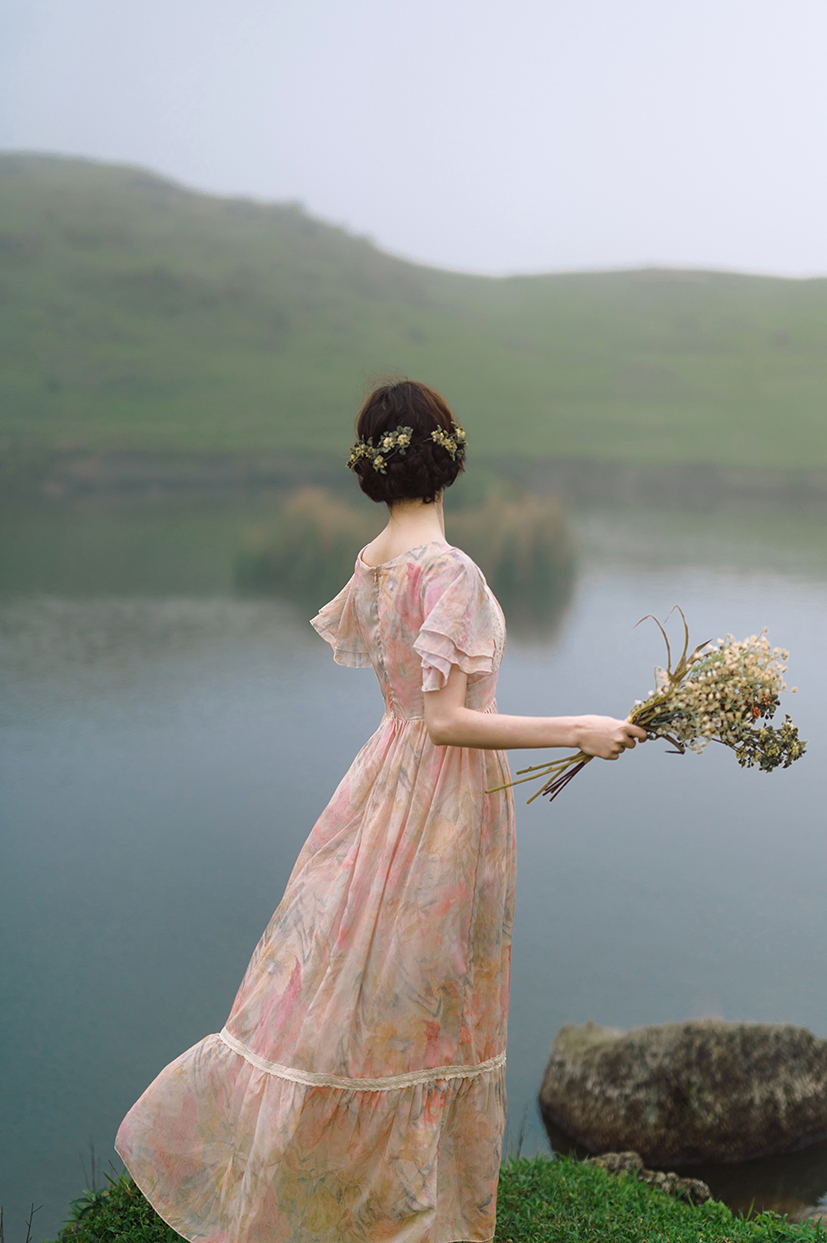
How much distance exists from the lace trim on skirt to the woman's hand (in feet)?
1.76

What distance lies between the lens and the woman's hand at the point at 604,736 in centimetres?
123

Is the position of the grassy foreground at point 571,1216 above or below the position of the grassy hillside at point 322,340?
below

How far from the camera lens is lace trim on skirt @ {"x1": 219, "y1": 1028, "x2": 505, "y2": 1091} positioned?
1367mm

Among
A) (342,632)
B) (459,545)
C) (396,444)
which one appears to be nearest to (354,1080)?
(342,632)

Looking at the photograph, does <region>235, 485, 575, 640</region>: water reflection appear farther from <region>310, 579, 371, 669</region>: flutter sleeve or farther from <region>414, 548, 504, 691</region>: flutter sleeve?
<region>414, 548, 504, 691</region>: flutter sleeve

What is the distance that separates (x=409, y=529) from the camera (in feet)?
4.59

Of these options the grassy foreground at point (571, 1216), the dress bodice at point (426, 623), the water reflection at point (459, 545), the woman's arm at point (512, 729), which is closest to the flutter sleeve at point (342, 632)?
the dress bodice at point (426, 623)

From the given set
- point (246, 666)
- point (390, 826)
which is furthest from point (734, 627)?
point (390, 826)

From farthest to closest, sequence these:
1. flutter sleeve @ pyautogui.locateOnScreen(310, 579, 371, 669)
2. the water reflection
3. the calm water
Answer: the water reflection < the calm water < flutter sleeve @ pyautogui.locateOnScreen(310, 579, 371, 669)

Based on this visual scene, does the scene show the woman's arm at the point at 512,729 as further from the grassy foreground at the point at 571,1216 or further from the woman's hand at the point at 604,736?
the grassy foreground at the point at 571,1216

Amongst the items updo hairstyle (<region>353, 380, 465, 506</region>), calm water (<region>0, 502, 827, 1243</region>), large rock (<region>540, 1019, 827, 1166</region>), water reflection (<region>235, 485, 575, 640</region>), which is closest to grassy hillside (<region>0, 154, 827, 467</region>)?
water reflection (<region>235, 485, 575, 640</region>)

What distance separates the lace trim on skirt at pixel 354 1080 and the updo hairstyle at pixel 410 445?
784mm

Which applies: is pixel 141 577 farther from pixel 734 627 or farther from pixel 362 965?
pixel 362 965

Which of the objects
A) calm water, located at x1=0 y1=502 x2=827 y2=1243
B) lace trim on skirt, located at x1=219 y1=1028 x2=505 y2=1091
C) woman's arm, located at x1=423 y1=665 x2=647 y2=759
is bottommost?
calm water, located at x1=0 y1=502 x2=827 y2=1243
